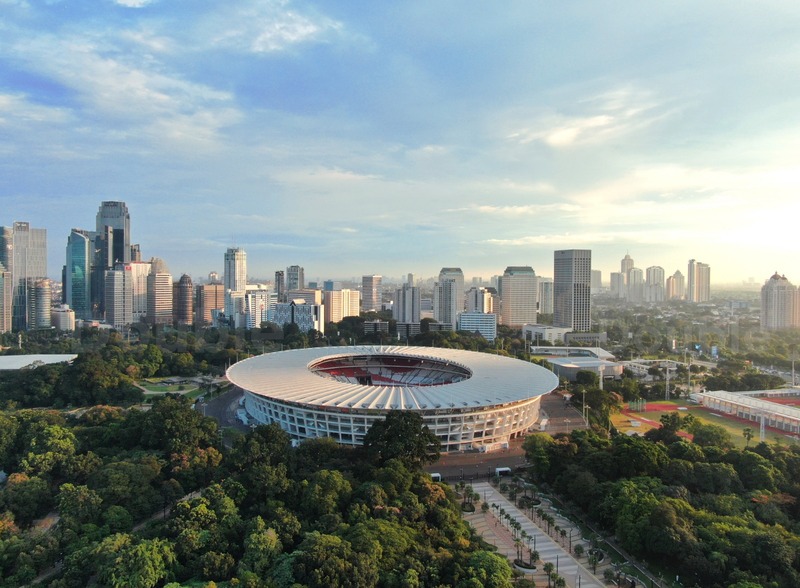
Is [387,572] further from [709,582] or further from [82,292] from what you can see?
[82,292]

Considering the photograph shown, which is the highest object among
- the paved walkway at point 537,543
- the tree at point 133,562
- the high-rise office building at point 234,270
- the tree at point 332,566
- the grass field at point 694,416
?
the high-rise office building at point 234,270

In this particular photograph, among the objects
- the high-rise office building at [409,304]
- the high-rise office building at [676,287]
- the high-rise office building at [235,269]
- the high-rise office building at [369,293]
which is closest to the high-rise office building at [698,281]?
the high-rise office building at [676,287]

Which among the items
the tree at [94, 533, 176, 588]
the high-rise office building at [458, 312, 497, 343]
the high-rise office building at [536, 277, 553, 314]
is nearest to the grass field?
the tree at [94, 533, 176, 588]

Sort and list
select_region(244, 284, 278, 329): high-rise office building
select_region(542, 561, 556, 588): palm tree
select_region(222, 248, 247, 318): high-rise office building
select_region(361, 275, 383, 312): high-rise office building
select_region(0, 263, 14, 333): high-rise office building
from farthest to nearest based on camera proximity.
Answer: select_region(361, 275, 383, 312): high-rise office building
select_region(222, 248, 247, 318): high-rise office building
select_region(244, 284, 278, 329): high-rise office building
select_region(0, 263, 14, 333): high-rise office building
select_region(542, 561, 556, 588): palm tree

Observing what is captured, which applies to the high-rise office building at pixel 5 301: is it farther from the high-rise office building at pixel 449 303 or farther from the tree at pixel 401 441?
the tree at pixel 401 441

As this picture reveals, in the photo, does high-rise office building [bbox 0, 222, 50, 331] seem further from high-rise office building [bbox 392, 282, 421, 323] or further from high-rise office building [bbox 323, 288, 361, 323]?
high-rise office building [bbox 392, 282, 421, 323]

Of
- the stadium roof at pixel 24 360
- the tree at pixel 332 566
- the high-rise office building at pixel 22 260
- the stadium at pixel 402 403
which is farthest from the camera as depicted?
the high-rise office building at pixel 22 260
